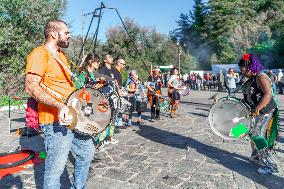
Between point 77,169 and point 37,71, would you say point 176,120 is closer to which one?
point 77,169

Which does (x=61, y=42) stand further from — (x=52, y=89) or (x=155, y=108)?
(x=155, y=108)

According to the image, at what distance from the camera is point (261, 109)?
185 inches

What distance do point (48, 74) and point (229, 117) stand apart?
3057 millimetres

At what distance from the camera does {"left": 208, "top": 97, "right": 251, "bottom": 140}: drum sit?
186 inches

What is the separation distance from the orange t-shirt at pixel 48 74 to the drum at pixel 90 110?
198 millimetres

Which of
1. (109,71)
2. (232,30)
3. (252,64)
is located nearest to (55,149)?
(252,64)

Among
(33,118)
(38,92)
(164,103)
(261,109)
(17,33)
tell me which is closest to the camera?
(38,92)

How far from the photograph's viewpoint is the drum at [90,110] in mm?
2857

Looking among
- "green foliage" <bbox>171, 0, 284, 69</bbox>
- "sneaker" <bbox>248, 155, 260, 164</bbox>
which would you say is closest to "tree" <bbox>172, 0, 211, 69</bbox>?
"green foliage" <bbox>171, 0, 284, 69</bbox>

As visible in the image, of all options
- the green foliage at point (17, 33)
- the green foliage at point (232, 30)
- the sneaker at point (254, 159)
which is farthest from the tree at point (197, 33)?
the sneaker at point (254, 159)

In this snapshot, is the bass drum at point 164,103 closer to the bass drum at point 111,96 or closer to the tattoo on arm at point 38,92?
the bass drum at point 111,96

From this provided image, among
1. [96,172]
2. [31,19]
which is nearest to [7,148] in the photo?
[96,172]

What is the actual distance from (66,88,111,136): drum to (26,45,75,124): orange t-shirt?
0.20m

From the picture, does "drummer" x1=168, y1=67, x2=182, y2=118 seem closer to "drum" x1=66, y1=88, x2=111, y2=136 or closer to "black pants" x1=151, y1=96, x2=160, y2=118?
"black pants" x1=151, y1=96, x2=160, y2=118
